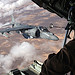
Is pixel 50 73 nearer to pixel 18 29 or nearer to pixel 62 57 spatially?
pixel 62 57

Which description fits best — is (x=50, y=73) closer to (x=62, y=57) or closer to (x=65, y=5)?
(x=62, y=57)

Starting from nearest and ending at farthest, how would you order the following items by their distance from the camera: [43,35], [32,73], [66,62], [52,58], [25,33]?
[66,62] < [52,58] < [32,73] < [43,35] < [25,33]

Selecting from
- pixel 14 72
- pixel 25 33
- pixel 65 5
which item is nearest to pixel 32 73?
Result: pixel 14 72

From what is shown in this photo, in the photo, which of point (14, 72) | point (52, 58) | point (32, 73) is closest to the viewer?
point (52, 58)

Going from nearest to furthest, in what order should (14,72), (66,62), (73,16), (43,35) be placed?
1. (66,62)
2. (73,16)
3. (14,72)
4. (43,35)

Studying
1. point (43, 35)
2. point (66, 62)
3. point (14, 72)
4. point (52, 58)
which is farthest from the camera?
point (43, 35)

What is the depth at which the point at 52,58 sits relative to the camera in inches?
114

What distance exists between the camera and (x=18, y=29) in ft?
128

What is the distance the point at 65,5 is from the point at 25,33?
3457cm

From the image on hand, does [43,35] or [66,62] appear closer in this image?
[66,62]

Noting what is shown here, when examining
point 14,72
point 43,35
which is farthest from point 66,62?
point 43,35

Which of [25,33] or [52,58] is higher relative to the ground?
[52,58]

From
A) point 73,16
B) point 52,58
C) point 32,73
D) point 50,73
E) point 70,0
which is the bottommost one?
point 32,73

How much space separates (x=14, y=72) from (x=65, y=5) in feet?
46.0
